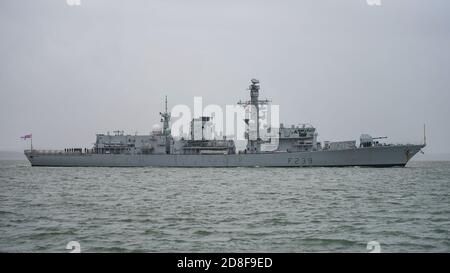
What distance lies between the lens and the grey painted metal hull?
52781 mm

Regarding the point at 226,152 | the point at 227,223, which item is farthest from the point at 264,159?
the point at 227,223

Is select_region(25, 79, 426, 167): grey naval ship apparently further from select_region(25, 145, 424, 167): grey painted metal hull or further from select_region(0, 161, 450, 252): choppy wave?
select_region(0, 161, 450, 252): choppy wave

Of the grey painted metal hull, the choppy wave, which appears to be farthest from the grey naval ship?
the choppy wave

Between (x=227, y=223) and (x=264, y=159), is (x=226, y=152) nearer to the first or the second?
(x=264, y=159)

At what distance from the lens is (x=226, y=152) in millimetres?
59719

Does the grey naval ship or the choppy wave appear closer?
the choppy wave

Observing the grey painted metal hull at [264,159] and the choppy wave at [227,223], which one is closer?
the choppy wave at [227,223]

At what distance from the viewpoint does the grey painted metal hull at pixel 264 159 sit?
52.8 meters

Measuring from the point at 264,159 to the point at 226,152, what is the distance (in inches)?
237

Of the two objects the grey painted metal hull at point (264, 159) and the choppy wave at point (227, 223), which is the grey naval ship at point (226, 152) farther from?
the choppy wave at point (227, 223)

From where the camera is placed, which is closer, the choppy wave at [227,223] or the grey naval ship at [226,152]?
the choppy wave at [227,223]

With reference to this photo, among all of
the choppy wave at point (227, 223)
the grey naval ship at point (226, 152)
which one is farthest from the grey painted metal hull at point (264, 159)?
the choppy wave at point (227, 223)
